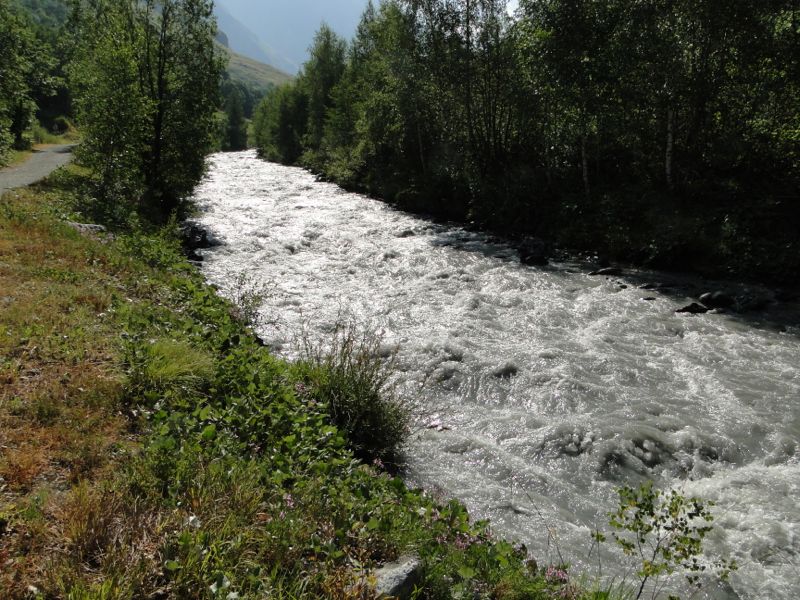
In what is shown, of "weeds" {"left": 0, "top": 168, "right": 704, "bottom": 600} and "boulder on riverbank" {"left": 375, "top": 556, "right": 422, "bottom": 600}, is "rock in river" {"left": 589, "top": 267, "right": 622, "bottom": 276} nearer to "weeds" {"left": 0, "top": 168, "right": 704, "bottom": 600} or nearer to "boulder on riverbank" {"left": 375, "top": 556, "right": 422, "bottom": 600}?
"weeds" {"left": 0, "top": 168, "right": 704, "bottom": 600}

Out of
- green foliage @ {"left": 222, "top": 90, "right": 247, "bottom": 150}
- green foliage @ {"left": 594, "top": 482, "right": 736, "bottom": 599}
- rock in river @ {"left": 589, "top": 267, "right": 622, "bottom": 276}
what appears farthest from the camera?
green foliage @ {"left": 222, "top": 90, "right": 247, "bottom": 150}

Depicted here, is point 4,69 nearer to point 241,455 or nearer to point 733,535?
point 241,455

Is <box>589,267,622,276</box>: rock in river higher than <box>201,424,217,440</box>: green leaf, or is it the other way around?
<box>201,424,217,440</box>: green leaf

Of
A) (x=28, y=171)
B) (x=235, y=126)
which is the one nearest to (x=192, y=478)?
(x=28, y=171)

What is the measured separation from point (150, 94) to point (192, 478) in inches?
944

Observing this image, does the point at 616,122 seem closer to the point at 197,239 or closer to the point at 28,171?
the point at 197,239

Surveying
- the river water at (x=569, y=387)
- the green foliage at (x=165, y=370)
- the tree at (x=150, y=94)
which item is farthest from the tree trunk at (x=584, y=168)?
the green foliage at (x=165, y=370)

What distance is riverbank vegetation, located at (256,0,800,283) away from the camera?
61.3 ft

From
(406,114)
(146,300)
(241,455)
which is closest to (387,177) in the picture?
(406,114)

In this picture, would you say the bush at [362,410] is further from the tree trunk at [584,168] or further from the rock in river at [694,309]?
the tree trunk at [584,168]

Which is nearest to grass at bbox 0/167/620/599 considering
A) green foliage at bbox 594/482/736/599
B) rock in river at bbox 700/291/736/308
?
green foliage at bbox 594/482/736/599

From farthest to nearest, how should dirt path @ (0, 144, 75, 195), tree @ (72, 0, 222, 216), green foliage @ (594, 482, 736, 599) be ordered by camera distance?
dirt path @ (0, 144, 75, 195)
tree @ (72, 0, 222, 216)
green foliage @ (594, 482, 736, 599)

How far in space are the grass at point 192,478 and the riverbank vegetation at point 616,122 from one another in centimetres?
1602

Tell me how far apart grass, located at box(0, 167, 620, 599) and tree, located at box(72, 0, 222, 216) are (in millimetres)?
13769
